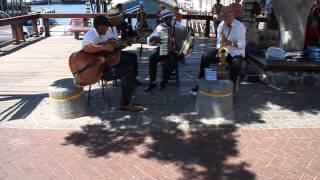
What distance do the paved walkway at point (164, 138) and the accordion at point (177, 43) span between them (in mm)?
718

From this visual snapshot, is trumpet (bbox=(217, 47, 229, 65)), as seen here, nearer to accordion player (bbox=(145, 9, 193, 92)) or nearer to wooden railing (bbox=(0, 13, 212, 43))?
accordion player (bbox=(145, 9, 193, 92))

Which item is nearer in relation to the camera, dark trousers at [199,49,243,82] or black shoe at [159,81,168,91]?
dark trousers at [199,49,243,82]

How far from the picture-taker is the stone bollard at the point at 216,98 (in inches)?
209

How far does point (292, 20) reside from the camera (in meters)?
7.35

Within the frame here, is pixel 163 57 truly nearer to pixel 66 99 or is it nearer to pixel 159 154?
pixel 66 99

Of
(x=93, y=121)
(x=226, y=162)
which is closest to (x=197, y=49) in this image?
(x=93, y=121)

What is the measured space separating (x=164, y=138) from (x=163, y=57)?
2.18m

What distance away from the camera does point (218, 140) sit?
4840 millimetres

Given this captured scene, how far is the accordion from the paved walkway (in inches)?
28.3

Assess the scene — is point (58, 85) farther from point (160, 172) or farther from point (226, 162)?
point (226, 162)

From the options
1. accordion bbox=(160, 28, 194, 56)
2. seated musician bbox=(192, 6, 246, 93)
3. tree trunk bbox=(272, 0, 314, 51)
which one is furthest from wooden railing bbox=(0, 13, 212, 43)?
seated musician bbox=(192, 6, 246, 93)

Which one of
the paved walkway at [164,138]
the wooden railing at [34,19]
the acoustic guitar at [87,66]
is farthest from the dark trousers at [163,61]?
the wooden railing at [34,19]

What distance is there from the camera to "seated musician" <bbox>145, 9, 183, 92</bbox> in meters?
6.47

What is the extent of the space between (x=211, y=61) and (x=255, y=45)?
2321 mm
